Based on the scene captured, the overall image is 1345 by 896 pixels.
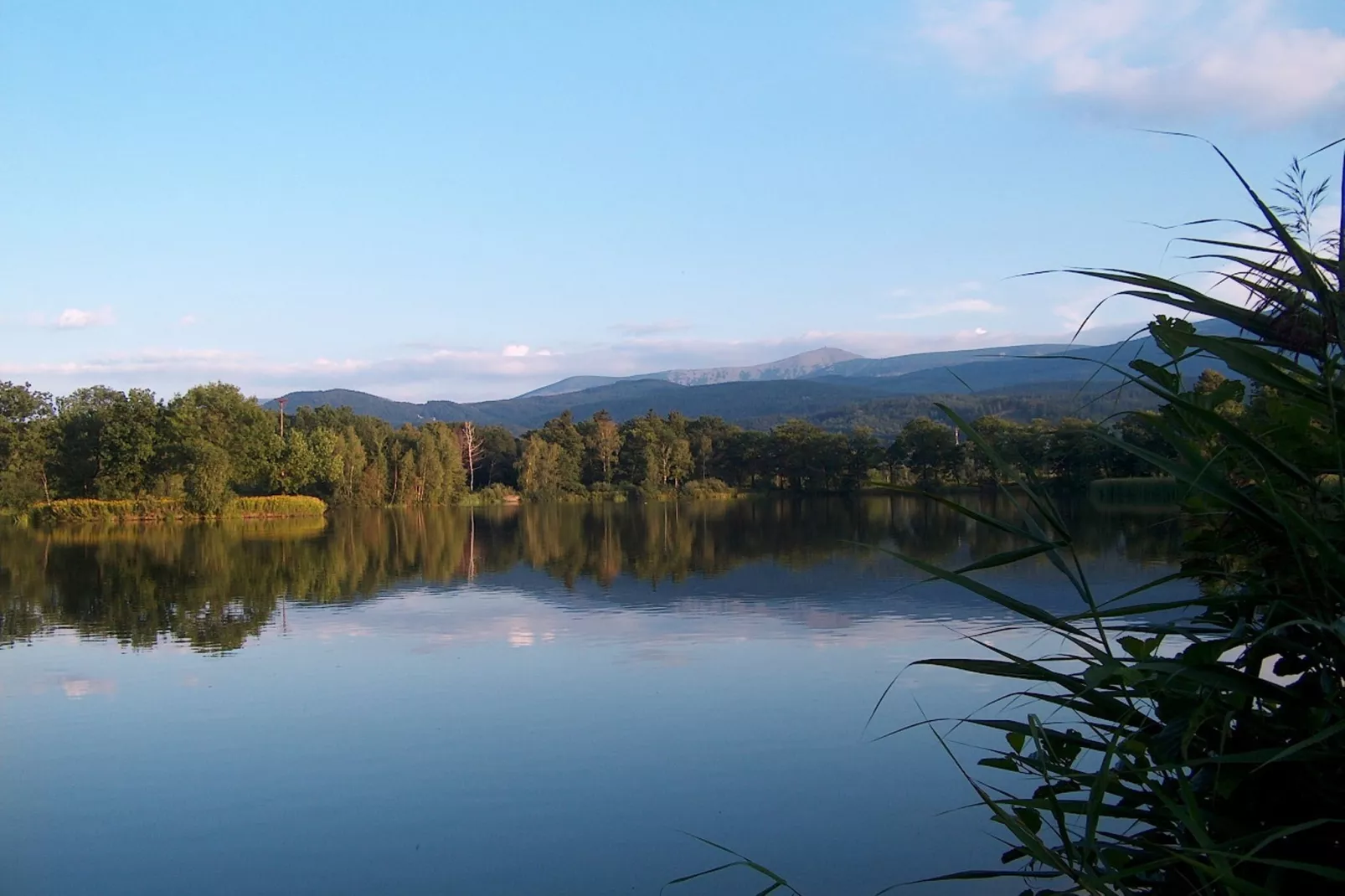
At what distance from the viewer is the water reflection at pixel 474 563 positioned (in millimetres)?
17547

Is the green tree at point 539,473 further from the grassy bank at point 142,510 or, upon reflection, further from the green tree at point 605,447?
the grassy bank at point 142,510

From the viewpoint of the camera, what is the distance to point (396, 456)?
2635 inches

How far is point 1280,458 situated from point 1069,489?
56.9m

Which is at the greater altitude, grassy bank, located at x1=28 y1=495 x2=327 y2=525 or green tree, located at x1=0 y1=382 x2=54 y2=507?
green tree, located at x1=0 y1=382 x2=54 y2=507

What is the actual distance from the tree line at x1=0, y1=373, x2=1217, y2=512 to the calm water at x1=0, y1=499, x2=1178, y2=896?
23458mm

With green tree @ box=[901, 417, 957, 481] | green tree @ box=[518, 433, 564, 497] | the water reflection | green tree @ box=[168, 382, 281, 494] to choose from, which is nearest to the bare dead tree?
green tree @ box=[518, 433, 564, 497]

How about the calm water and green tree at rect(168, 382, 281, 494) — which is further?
green tree at rect(168, 382, 281, 494)

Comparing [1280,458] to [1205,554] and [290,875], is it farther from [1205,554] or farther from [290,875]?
[290,875]

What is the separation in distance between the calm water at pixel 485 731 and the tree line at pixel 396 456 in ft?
77.0

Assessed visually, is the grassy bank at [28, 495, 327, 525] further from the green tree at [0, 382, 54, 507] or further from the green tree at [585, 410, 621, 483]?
the green tree at [585, 410, 621, 483]

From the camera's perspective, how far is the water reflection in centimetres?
1755

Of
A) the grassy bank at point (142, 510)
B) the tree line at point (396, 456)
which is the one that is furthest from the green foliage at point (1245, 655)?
the grassy bank at point (142, 510)

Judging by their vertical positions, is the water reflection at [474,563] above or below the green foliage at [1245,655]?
below

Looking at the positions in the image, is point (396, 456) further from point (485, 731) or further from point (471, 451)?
point (485, 731)
